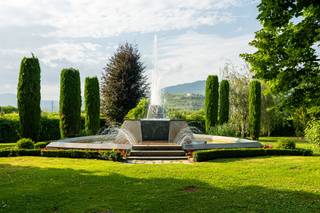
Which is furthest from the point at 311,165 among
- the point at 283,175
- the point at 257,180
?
the point at 257,180

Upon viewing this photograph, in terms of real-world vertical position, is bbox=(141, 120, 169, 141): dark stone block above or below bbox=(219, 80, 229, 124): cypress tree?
below

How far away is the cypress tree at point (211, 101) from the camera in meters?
27.2

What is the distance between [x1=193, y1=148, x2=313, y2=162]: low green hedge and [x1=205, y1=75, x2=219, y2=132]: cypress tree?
37.9 ft

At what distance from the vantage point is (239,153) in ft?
49.6

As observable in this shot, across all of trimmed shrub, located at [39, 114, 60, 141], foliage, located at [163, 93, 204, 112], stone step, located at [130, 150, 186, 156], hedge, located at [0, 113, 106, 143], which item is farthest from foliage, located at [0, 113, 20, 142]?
stone step, located at [130, 150, 186, 156]

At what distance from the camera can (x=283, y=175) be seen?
36.7 feet

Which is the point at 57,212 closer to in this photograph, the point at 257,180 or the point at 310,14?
the point at 257,180

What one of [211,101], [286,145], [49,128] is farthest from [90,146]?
[211,101]

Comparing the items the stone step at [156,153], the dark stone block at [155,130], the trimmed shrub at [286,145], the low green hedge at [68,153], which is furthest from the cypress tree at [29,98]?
the trimmed shrub at [286,145]

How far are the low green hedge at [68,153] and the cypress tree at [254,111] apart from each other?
49.5 ft

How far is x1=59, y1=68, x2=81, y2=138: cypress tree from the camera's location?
72.6 ft

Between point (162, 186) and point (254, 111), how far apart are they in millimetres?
19139

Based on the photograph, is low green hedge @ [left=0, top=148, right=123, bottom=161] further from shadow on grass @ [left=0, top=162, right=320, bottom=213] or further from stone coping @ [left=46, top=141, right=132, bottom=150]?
shadow on grass @ [left=0, top=162, right=320, bottom=213]

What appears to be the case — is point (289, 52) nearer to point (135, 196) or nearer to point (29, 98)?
point (135, 196)
